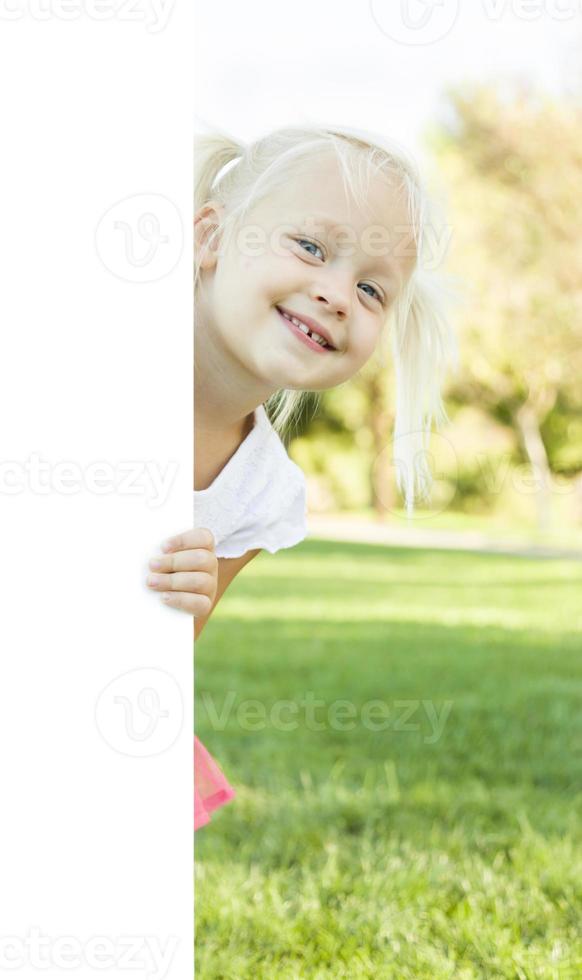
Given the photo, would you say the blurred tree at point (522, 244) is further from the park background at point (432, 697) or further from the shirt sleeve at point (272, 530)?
the shirt sleeve at point (272, 530)

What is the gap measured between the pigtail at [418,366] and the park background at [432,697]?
7 cm

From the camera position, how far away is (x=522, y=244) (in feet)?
49.1

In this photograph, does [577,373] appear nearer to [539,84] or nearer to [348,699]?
[539,84]

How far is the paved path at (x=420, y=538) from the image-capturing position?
1328 centimetres

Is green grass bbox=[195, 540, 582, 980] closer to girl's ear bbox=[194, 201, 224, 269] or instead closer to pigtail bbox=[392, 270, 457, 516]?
pigtail bbox=[392, 270, 457, 516]

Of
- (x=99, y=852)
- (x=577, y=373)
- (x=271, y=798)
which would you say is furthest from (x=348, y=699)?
(x=577, y=373)

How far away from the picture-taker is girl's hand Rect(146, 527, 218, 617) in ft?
3.78

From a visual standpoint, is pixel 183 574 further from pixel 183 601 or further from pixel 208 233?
pixel 208 233

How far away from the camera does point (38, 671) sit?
1140 millimetres

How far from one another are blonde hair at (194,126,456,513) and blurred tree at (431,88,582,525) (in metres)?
12.4

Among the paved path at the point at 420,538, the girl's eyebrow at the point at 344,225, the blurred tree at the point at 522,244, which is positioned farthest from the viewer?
the blurred tree at the point at 522,244

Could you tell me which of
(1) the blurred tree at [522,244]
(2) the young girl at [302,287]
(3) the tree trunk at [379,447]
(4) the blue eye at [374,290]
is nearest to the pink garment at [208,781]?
(2) the young girl at [302,287]

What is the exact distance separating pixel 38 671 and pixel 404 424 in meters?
0.91

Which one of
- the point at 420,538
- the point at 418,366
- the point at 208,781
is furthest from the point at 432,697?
the point at 420,538
